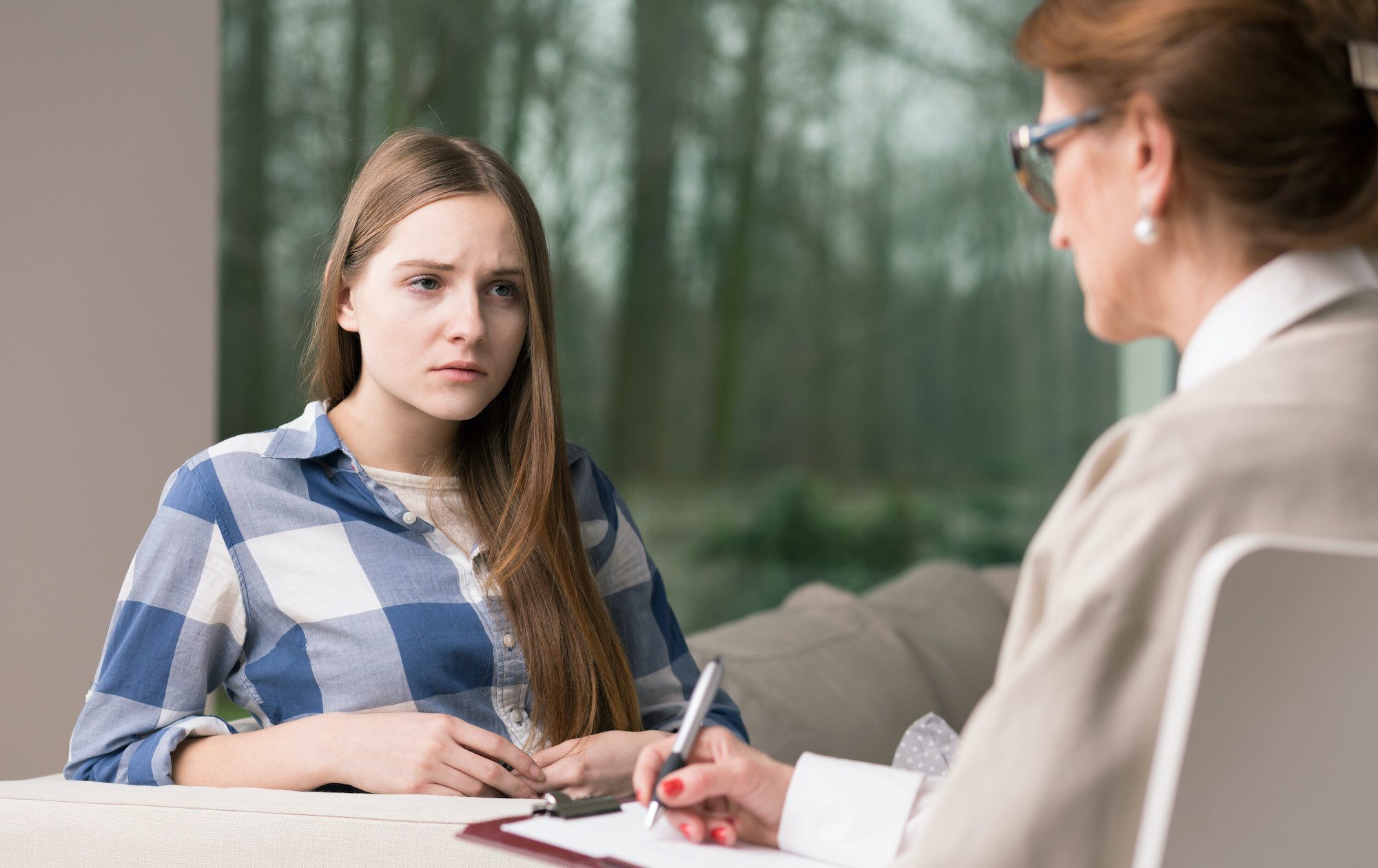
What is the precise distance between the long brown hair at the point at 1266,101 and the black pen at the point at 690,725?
0.46 m

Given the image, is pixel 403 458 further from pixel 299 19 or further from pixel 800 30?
pixel 800 30

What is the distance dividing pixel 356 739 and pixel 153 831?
19 cm

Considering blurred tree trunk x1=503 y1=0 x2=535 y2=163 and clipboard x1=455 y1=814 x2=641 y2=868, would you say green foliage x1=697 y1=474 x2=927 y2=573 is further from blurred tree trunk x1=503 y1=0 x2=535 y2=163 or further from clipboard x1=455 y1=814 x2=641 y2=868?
clipboard x1=455 y1=814 x2=641 y2=868

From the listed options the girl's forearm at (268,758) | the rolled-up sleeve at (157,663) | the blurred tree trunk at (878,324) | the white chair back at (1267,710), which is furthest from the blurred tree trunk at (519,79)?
the white chair back at (1267,710)

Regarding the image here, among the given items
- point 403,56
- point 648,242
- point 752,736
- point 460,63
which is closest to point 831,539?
point 648,242

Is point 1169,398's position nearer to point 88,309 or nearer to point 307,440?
point 307,440

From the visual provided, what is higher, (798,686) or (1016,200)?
(1016,200)

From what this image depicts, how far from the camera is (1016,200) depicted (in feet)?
15.7

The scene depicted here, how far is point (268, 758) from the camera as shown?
1135mm

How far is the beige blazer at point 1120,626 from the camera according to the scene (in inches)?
23.7

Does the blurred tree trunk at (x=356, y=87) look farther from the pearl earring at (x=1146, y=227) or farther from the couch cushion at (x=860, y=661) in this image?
the pearl earring at (x=1146, y=227)

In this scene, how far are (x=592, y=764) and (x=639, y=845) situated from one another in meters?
0.44

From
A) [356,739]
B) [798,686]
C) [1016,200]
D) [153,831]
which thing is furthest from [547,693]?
[1016,200]

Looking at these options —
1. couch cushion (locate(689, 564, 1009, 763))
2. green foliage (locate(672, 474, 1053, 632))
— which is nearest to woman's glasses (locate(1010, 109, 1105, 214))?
couch cushion (locate(689, 564, 1009, 763))
